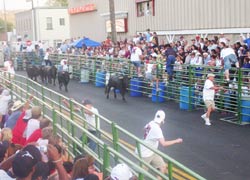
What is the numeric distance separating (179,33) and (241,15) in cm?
560

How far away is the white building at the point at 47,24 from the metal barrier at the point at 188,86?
35171 millimetres

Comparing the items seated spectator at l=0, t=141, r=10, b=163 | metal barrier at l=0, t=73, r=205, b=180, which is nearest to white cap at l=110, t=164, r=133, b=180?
metal barrier at l=0, t=73, r=205, b=180

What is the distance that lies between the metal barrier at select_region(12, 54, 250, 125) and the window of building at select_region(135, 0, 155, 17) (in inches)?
248

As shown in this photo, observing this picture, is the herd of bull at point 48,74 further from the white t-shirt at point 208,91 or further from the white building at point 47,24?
the white building at point 47,24

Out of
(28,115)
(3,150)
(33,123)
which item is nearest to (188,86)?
(28,115)

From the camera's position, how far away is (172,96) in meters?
19.2

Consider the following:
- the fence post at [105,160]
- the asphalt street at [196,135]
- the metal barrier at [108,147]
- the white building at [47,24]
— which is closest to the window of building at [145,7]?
the asphalt street at [196,135]

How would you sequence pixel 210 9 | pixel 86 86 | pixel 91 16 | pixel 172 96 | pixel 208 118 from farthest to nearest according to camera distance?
pixel 91 16 < pixel 86 86 < pixel 210 9 < pixel 172 96 < pixel 208 118

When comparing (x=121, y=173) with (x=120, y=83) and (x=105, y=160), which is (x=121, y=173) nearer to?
(x=105, y=160)

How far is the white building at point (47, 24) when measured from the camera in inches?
2344

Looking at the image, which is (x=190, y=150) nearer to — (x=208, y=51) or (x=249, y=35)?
(x=208, y=51)

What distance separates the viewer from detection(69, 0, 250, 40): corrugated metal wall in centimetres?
2247

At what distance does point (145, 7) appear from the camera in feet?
103

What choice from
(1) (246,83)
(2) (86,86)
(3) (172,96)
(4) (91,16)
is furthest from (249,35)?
(4) (91,16)
